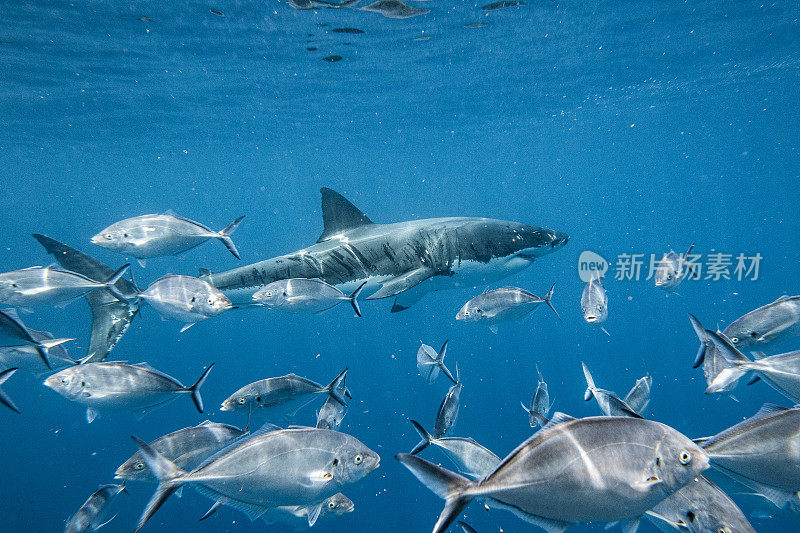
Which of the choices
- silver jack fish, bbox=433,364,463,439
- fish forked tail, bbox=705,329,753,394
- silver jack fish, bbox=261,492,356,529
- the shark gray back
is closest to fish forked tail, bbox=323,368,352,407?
silver jack fish, bbox=433,364,463,439

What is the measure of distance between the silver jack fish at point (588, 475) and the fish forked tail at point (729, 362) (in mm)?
982

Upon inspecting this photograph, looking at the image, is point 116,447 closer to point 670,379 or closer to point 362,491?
Answer: point 362,491

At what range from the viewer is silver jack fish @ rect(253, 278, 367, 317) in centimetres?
526

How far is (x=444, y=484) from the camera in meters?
2.08

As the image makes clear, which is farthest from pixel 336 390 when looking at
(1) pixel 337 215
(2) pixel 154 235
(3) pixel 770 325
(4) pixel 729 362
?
(1) pixel 337 215

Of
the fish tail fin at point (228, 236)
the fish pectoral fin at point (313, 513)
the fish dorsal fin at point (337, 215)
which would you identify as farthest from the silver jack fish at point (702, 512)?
the fish dorsal fin at point (337, 215)

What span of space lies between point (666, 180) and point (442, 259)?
4420 inches

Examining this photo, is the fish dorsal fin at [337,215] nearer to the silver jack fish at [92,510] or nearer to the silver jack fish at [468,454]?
the silver jack fish at [92,510]

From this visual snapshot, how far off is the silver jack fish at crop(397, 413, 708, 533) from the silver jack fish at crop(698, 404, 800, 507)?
0.41 m

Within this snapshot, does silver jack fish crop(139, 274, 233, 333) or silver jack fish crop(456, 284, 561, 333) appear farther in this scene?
silver jack fish crop(456, 284, 561, 333)

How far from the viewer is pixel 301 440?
9.87ft

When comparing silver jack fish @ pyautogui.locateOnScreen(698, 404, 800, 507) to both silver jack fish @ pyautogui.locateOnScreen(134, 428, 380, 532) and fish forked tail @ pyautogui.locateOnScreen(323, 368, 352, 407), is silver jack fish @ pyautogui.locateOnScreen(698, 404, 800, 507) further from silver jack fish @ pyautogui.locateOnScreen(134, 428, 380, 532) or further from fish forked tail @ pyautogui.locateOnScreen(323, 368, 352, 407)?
fish forked tail @ pyautogui.locateOnScreen(323, 368, 352, 407)

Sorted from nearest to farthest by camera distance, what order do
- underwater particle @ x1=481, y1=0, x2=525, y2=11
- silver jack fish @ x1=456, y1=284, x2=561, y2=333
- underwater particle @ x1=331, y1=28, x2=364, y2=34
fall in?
silver jack fish @ x1=456, y1=284, x2=561, y2=333, underwater particle @ x1=481, y1=0, x2=525, y2=11, underwater particle @ x1=331, y1=28, x2=364, y2=34

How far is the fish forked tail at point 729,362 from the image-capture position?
281 cm
